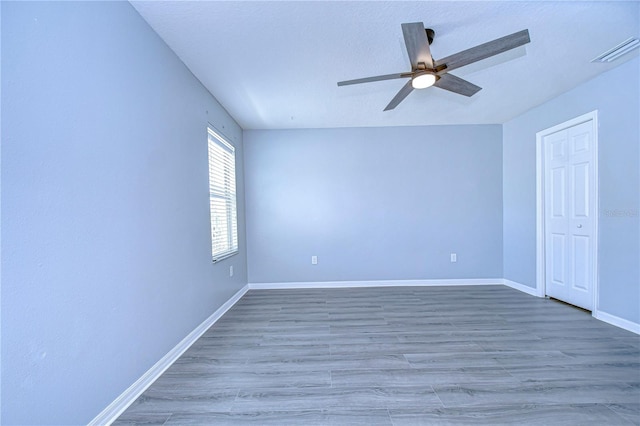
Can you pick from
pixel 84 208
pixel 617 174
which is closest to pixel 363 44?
pixel 84 208

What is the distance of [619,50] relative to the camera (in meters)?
2.15

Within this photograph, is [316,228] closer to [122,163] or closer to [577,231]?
[122,163]

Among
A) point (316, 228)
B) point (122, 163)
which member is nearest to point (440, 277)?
point (316, 228)

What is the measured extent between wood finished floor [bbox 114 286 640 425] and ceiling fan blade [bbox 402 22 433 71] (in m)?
2.15

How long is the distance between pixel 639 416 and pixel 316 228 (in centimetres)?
333

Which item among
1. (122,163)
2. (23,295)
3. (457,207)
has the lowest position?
(23,295)

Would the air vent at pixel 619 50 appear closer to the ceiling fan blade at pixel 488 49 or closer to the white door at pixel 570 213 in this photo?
the white door at pixel 570 213

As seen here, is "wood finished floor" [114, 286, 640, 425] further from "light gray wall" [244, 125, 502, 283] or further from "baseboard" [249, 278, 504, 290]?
"light gray wall" [244, 125, 502, 283]

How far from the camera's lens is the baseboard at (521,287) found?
3482 millimetres

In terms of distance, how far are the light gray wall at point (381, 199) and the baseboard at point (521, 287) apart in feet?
0.48

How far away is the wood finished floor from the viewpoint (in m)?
1.47

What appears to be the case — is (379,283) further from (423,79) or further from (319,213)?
(423,79)

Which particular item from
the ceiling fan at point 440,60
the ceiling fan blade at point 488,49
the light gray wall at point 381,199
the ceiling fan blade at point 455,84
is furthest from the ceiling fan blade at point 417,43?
the light gray wall at point 381,199

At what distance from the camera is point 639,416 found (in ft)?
4.68
